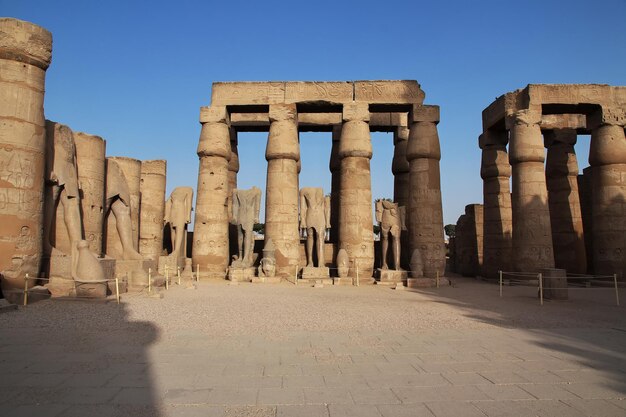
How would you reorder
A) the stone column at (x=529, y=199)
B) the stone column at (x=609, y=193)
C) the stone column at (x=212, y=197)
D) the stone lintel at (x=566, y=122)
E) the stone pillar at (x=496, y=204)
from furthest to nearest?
the stone lintel at (x=566, y=122), the stone pillar at (x=496, y=204), the stone column at (x=212, y=197), the stone column at (x=609, y=193), the stone column at (x=529, y=199)

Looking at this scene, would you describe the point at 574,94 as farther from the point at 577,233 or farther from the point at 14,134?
the point at 14,134

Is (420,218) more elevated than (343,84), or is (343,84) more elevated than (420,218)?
(343,84)

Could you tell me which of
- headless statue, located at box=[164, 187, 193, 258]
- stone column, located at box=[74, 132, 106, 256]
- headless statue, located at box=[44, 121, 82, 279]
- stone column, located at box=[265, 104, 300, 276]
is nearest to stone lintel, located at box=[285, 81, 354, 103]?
stone column, located at box=[265, 104, 300, 276]

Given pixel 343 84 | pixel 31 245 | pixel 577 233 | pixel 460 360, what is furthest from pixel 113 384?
pixel 577 233

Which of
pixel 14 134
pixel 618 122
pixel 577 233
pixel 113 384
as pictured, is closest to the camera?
pixel 113 384

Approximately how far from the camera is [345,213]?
17.4 metres

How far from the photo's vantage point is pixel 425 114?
17.9 metres

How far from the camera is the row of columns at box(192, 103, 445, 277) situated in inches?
679

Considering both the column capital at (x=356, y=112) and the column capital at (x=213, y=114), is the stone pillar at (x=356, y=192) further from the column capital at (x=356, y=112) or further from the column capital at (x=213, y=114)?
the column capital at (x=213, y=114)

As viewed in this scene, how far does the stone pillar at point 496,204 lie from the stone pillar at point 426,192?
12.3ft

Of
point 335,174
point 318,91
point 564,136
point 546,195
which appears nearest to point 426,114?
point 318,91

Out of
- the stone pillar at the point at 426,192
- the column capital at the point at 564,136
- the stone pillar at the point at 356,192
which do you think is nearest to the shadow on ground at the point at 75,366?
the stone pillar at the point at 356,192

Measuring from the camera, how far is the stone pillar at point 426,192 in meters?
17.2

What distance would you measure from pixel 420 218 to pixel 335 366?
44.5 ft
